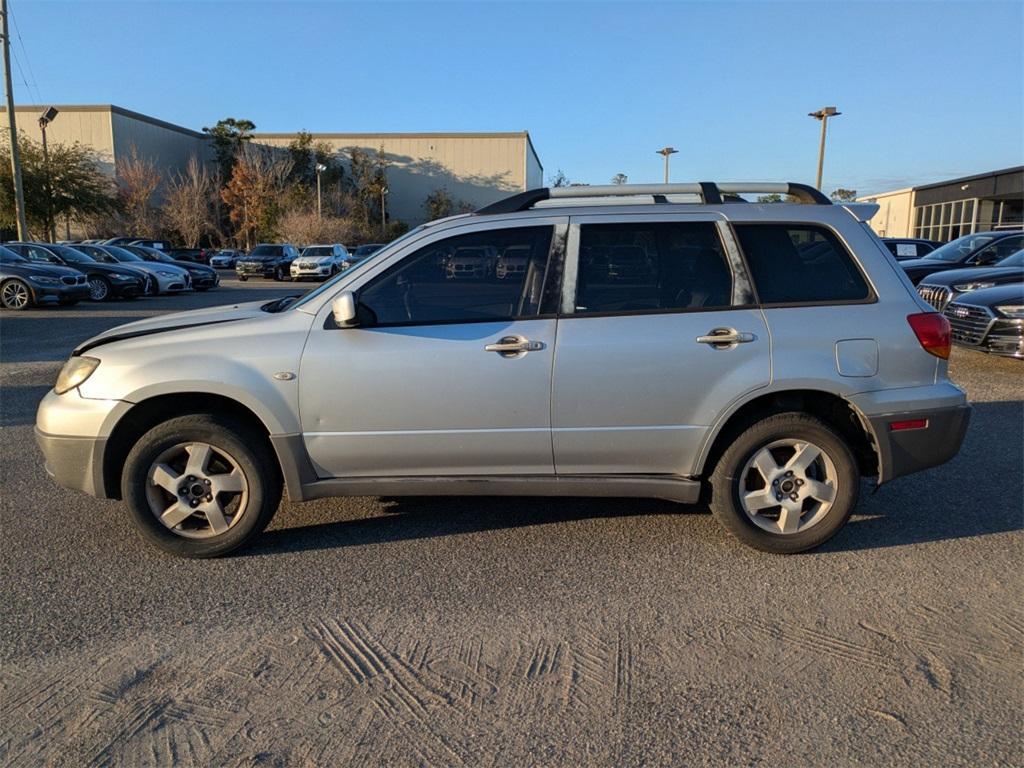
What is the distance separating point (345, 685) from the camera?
2.91 metres

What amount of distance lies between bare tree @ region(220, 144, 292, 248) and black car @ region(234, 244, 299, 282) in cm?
2409

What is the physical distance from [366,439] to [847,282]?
9.03 feet

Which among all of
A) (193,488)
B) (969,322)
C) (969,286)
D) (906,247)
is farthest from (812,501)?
(906,247)

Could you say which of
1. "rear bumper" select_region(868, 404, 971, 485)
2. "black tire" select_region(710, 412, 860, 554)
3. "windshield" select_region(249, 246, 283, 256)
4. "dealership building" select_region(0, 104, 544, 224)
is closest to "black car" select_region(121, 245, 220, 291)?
"windshield" select_region(249, 246, 283, 256)

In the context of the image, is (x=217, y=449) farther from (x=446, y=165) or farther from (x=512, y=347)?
(x=446, y=165)

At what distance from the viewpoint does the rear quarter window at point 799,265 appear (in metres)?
4.03

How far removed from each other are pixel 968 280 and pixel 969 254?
508 cm

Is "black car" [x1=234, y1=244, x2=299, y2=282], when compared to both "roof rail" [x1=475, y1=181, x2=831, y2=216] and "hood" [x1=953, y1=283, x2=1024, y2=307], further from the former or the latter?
"roof rail" [x1=475, y1=181, x2=831, y2=216]

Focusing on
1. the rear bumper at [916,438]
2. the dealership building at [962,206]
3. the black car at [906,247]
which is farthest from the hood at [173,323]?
the dealership building at [962,206]

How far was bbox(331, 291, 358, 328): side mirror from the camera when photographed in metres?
3.79

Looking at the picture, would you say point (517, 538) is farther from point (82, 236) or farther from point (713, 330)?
point (82, 236)

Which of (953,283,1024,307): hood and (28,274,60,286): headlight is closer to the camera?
(953,283,1024,307): hood

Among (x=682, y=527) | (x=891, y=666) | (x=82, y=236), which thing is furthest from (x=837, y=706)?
(x=82, y=236)

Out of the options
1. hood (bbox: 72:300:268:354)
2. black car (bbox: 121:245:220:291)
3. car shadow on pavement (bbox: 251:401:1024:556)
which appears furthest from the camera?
black car (bbox: 121:245:220:291)
